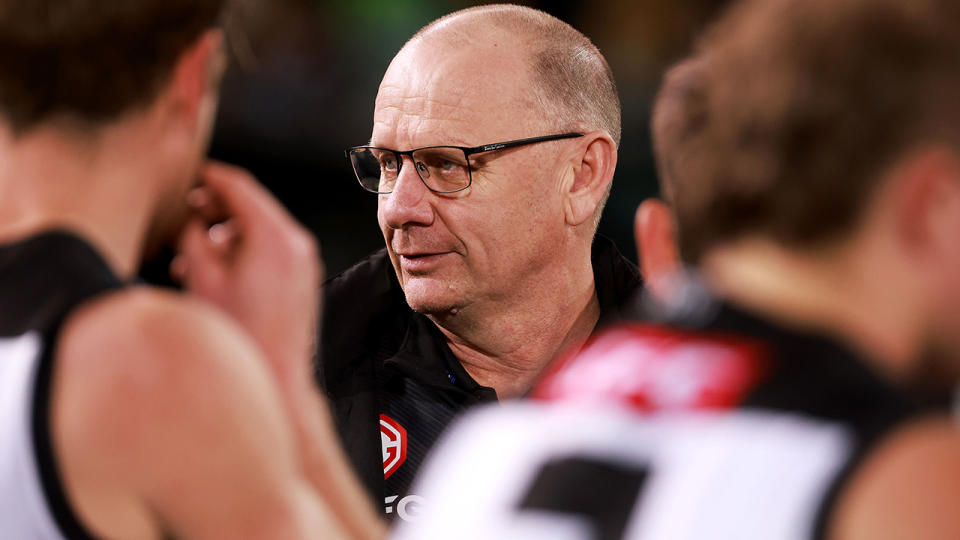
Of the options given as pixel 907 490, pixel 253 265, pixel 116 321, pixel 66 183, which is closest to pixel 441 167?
pixel 253 265

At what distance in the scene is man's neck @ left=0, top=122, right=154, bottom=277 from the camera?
4.69ft

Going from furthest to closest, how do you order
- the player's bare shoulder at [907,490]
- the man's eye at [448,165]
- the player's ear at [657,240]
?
the man's eye at [448,165] → the player's ear at [657,240] → the player's bare shoulder at [907,490]

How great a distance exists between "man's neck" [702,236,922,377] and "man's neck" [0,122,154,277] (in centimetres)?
77

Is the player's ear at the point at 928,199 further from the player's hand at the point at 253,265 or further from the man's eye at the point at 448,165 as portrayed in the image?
the man's eye at the point at 448,165

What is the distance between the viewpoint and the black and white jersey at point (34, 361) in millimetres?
1272

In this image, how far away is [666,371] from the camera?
118 centimetres

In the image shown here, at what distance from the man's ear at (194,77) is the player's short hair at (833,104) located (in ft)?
2.27

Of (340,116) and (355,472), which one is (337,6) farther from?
(355,472)

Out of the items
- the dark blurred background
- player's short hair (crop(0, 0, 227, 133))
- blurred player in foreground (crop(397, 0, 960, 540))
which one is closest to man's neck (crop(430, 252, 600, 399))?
player's short hair (crop(0, 0, 227, 133))

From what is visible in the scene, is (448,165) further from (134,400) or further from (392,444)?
(134,400)

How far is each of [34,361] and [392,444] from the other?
5.08 feet

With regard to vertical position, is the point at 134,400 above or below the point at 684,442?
below

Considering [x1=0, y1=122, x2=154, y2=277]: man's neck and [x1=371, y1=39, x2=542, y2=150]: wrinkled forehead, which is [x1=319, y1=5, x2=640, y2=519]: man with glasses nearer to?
[x1=371, y1=39, x2=542, y2=150]: wrinkled forehead

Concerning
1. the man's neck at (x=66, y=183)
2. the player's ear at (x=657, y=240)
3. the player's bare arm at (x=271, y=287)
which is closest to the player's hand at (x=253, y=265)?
the player's bare arm at (x=271, y=287)
